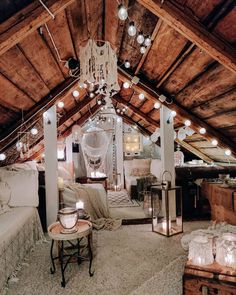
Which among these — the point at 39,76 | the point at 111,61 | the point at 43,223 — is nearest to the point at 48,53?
the point at 39,76

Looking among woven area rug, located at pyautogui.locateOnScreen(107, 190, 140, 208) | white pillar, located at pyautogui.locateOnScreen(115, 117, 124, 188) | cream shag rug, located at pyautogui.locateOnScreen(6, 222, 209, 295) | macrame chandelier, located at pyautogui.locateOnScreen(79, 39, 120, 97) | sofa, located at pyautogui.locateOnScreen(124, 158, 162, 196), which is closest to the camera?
cream shag rug, located at pyautogui.locateOnScreen(6, 222, 209, 295)

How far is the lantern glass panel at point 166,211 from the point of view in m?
3.69

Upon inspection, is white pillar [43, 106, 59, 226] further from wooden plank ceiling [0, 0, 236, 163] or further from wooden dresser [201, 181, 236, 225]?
wooden dresser [201, 181, 236, 225]

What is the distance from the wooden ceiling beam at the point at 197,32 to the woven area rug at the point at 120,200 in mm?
4148

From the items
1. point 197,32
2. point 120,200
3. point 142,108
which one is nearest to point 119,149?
point 120,200

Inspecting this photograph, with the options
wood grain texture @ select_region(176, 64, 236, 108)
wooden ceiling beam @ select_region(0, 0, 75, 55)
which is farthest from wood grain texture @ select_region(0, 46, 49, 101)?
wood grain texture @ select_region(176, 64, 236, 108)

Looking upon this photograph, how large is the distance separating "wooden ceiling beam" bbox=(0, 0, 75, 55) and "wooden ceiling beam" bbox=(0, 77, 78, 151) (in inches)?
73.0

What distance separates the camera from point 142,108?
554 centimetres

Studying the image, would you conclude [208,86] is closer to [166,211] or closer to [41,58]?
[166,211]

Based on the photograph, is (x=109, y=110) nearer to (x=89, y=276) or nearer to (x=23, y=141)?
(x=23, y=141)

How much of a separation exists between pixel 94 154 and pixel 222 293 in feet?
18.9

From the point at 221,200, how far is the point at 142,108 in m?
2.72

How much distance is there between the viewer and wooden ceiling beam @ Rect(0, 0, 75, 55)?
1958 mm

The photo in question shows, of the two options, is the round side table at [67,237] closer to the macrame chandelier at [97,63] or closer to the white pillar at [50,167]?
the white pillar at [50,167]
